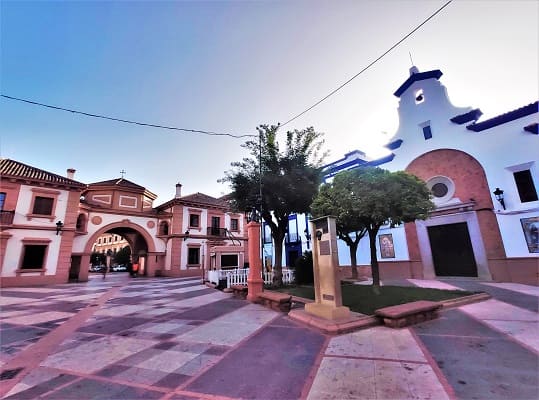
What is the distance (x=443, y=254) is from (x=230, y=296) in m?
11.2

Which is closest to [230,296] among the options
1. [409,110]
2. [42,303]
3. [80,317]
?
[80,317]

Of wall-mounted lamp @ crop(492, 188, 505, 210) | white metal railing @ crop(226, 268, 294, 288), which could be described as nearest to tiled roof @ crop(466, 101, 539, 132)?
wall-mounted lamp @ crop(492, 188, 505, 210)

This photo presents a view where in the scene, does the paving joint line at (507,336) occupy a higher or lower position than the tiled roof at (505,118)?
lower

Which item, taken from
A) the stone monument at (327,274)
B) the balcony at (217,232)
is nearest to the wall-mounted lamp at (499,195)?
the stone monument at (327,274)

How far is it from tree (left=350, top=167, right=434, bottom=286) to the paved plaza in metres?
2.69

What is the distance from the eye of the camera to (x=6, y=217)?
14508 millimetres

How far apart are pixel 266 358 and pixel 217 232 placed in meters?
22.3

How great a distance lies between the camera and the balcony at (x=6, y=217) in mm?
14402

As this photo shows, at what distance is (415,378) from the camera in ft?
9.61

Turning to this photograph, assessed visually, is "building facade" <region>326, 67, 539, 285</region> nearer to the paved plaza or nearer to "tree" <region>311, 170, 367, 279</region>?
the paved plaza

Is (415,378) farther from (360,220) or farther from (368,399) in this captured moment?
(360,220)

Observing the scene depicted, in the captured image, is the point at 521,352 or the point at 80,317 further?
the point at 80,317

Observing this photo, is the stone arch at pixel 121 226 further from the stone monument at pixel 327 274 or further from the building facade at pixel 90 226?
the stone monument at pixel 327 274

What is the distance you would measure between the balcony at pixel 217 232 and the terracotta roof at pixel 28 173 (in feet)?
36.3
